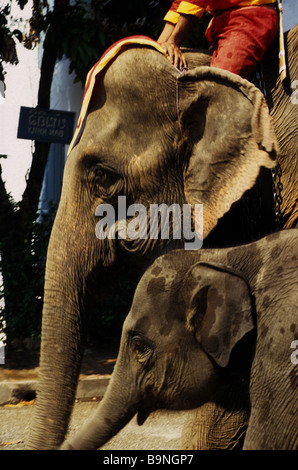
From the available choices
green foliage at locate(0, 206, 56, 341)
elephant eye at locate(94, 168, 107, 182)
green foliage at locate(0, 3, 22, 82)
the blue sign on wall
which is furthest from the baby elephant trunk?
green foliage at locate(0, 3, 22, 82)

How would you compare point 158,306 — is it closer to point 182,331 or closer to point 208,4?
point 182,331

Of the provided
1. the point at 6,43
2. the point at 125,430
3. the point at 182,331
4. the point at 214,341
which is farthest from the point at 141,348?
the point at 6,43

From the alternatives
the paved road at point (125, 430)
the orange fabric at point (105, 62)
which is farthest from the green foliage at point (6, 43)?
the orange fabric at point (105, 62)

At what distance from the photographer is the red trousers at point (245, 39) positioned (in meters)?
3.03

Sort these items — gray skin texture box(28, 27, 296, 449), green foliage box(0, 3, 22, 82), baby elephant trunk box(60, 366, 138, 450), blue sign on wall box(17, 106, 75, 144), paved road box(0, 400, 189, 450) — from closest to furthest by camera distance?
1. baby elephant trunk box(60, 366, 138, 450)
2. gray skin texture box(28, 27, 296, 449)
3. paved road box(0, 400, 189, 450)
4. blue sign on wall box(17, 106, 75, 144)
5. green foliage box(0, 3, 22, 82)

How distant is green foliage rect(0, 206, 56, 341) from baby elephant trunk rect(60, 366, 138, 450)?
348 cm

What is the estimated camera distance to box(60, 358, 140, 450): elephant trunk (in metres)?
2.48

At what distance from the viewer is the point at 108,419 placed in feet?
8.19

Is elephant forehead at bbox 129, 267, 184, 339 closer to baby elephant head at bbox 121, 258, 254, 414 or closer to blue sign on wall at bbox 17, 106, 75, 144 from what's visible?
baby elephant head at bbox 121, 258, 254, 414

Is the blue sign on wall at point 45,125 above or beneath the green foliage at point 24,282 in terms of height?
above

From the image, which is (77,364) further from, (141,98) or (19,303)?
(19,303)

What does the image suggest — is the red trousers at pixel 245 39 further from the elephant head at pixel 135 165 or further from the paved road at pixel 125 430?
the paved road at pixel 125 430

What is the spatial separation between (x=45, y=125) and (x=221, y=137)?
11.9 ft

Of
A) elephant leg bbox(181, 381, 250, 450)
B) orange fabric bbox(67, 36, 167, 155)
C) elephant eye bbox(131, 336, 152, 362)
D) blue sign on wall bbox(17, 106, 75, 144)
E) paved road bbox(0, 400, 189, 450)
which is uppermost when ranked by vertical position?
blue sign on wall bbox(17, 106, 75, 144)
